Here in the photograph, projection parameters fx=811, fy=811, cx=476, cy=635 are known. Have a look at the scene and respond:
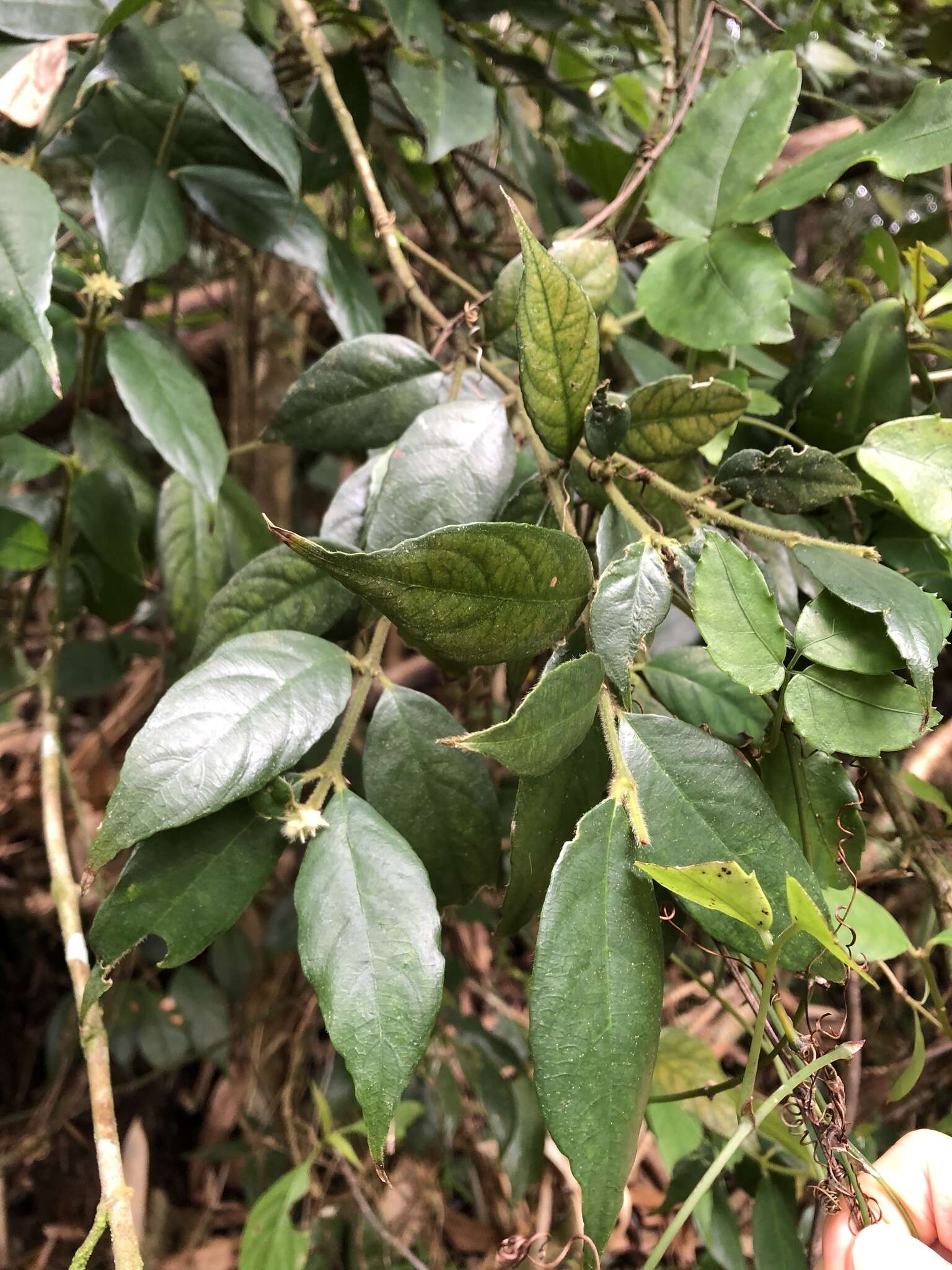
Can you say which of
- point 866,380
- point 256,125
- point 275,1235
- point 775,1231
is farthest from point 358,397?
point 275,1235

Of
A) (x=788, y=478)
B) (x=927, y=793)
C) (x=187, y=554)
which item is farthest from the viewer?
(x=187, y=554)

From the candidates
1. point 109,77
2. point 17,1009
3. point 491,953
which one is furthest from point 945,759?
point 17,1009

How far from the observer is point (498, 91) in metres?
0.73

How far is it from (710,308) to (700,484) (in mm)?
127

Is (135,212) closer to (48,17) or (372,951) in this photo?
(48,17)

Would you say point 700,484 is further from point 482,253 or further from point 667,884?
point 482,253

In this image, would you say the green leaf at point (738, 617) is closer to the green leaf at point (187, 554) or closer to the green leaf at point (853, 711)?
the green leaf at point (853, 711)

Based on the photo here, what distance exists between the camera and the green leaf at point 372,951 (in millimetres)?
317

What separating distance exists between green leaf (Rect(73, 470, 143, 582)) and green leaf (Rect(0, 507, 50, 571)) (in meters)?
0.03

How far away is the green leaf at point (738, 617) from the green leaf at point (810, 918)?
0.30 ft

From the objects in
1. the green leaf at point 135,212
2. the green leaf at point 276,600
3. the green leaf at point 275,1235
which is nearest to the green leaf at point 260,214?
the green leaf at point 135,212

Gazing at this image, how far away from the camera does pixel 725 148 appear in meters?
0.56

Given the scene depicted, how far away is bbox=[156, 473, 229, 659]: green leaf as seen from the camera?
2.00ft

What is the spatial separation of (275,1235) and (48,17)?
943mm
